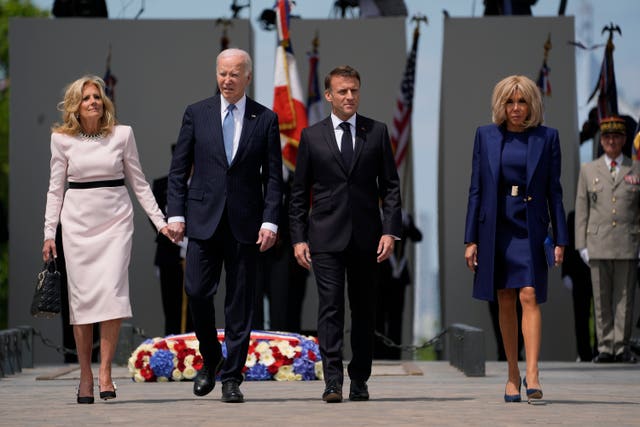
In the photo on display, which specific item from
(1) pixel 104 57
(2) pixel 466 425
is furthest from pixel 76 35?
(2) pixel 466 425

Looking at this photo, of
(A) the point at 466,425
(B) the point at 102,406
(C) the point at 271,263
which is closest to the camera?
(A) the point at 466,425

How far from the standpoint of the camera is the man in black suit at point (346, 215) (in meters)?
7.37

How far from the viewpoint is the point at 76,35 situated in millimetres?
14289

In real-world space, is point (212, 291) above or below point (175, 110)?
below

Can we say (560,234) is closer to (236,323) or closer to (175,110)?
(236,323)

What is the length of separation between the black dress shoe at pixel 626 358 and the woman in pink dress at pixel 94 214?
20.3 feet

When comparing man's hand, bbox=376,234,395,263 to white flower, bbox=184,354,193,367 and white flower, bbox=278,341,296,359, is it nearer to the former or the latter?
white flower, bbox=278,341,296,359

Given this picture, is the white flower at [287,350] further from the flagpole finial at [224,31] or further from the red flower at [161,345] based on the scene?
the flagpole finial at [224,31]

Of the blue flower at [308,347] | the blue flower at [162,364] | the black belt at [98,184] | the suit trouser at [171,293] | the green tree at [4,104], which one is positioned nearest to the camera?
the black belt at [98,184]

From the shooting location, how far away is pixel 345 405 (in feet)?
23.0

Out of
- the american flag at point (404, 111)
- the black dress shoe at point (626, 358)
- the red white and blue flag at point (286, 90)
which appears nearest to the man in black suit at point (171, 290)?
the red white and blue flag at point (286, 90)

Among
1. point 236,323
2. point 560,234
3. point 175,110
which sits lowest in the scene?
point 236,323

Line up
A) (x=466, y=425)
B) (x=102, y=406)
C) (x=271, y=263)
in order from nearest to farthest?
(x=466, y=425), (x=102, y=406), (x=271, y=263)

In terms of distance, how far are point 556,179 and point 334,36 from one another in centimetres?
746
